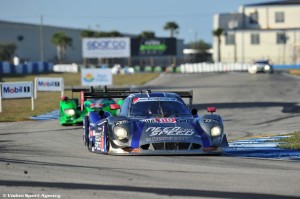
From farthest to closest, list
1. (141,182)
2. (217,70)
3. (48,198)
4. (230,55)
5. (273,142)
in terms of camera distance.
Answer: (230,55) → (217,70) → (273,142) → (141,182) → (48,198)

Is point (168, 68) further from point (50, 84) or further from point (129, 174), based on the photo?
point (129, 174)

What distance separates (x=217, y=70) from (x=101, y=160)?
83401mm

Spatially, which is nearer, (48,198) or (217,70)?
(48,198)

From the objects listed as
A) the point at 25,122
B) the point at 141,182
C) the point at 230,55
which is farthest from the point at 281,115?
the point at 230,55

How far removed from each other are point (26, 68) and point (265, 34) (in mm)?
43880

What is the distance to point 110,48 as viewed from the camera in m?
81.8

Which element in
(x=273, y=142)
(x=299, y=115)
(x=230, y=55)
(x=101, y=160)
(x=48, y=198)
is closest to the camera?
(x=48, y=198)

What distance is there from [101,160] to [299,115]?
14.1 metres

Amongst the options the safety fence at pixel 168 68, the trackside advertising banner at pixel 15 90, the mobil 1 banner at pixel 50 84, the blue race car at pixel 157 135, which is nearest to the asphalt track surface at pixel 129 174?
the blue race car at pixel 157 135

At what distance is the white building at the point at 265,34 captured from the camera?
369 feet

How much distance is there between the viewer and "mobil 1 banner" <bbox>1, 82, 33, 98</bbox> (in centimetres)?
2964

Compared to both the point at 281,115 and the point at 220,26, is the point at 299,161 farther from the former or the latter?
the point at 220,26

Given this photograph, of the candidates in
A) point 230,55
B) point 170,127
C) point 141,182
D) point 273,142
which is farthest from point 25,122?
point 230,55

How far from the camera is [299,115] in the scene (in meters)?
25.0
